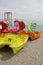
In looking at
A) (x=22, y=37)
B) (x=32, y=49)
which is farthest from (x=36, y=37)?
(x=32, y=49)

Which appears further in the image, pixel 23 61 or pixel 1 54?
pixel 1 54

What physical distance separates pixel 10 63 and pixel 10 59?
18.6 inches

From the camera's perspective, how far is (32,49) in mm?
9133

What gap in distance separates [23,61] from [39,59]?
701 millimetres

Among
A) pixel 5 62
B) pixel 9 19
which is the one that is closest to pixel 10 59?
pixel 5 62

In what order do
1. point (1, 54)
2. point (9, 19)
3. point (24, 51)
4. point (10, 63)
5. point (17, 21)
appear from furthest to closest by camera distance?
point (9, 19) → point (17, 21) → point (24, 51) → point (1, 54) → point (10, 63)

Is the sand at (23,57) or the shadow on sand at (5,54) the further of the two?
the shadow on sand at (5,54)

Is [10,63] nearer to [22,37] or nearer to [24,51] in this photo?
[24,51]

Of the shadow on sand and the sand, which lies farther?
the shadow on sand

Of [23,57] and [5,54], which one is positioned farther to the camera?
[5,54]

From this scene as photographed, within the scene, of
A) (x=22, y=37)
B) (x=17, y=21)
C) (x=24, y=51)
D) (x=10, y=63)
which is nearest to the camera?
(x=10, y=63)

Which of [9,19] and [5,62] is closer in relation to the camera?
[5,62]

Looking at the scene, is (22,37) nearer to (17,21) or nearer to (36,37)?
(36,37)

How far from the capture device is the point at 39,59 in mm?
7461
